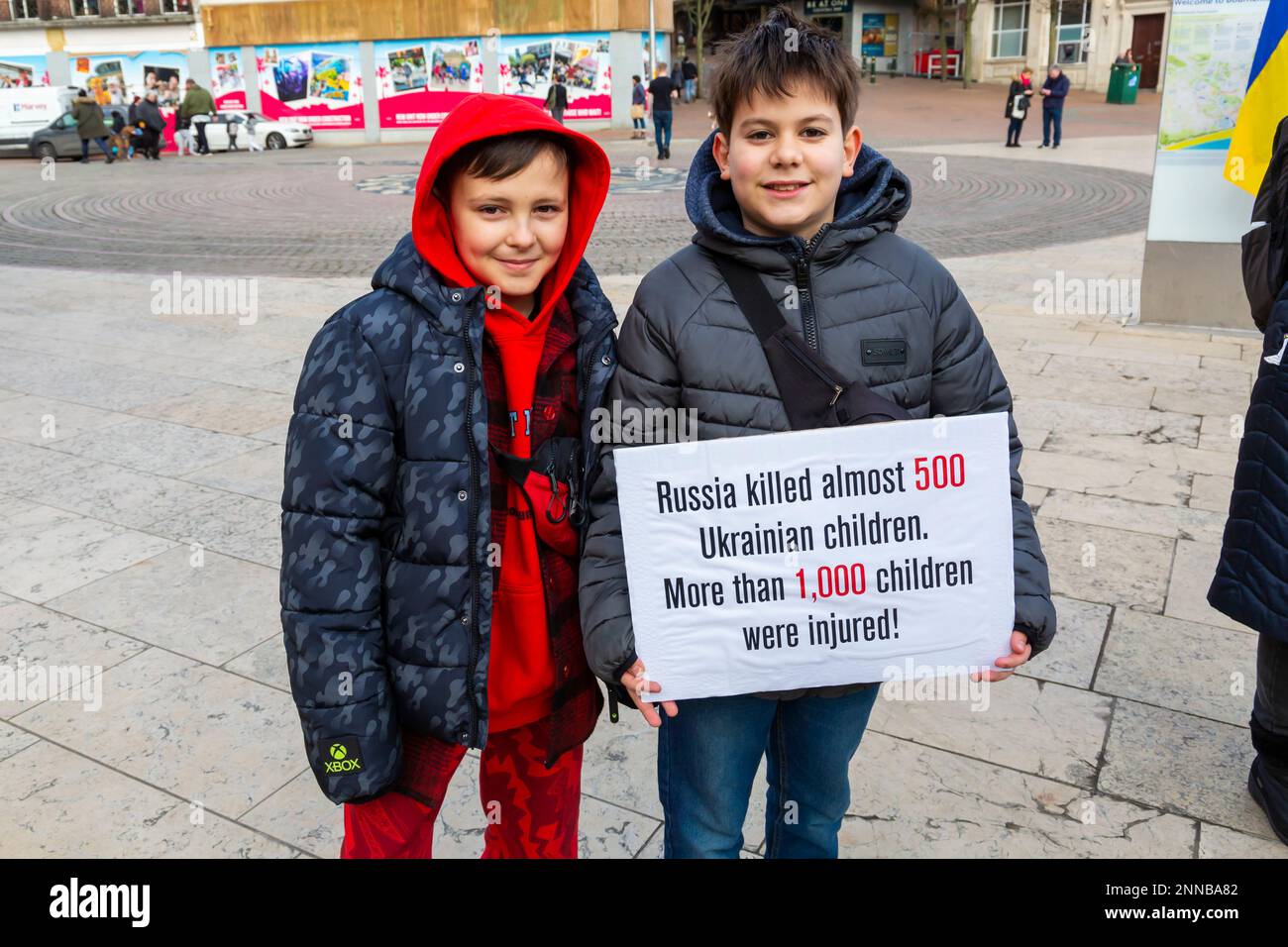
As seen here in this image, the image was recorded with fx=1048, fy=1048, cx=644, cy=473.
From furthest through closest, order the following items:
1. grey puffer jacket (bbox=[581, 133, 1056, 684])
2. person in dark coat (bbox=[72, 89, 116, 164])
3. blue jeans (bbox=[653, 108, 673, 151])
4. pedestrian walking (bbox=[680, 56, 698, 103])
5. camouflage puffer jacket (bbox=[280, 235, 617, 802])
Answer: pedestrian walking (bbox=[680, 56, 698, 103]) < person in dark coat (bbox=[72, 89, 116, 164]) < blue jeans (bbox=[653, 108, 673, 151]) < grey puffer jacket (bbox=[581, 133, 1056, 684]) < camouflage puffer jacket (bbox=[280, 235, 617, 802])

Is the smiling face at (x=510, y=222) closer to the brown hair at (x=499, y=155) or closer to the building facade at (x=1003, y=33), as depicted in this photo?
the brown hair at (x=499, y=155)

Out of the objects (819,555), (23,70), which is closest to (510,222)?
(819,555)

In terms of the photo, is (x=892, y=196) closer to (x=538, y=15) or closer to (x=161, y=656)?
(x=161, y=656)

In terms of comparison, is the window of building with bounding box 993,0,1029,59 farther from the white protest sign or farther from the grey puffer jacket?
the white protest sign

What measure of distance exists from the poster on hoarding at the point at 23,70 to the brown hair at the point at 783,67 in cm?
4372

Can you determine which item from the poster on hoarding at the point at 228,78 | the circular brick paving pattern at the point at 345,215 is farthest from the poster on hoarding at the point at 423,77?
the circular brick paving pattern at the point at 345,215

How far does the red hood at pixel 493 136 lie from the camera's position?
1833 millimetres

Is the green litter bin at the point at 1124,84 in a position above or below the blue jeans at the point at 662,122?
above

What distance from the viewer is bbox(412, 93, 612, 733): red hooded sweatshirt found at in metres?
1.86

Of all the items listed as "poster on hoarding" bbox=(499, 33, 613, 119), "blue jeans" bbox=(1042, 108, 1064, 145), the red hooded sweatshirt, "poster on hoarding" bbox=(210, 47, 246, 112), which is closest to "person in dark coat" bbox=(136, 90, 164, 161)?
"poster on hoarding" bbox=(210, 47, 246, 112)

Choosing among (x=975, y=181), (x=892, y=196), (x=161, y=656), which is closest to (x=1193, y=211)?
(x=892, y=196)

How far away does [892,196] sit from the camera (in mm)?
1998

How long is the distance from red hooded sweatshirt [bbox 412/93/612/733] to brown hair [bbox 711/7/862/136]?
0.89 feet

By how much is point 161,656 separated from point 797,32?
9.78 feet
